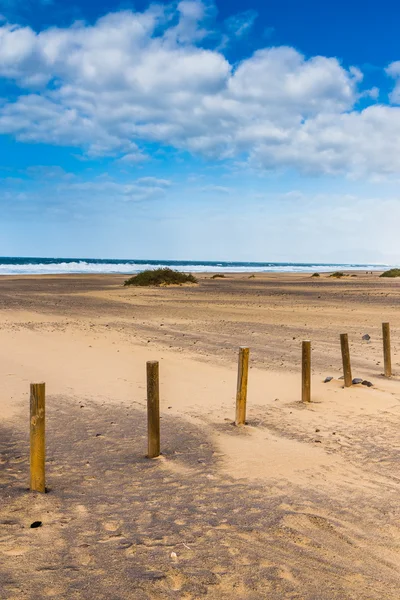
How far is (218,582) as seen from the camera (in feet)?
15.2

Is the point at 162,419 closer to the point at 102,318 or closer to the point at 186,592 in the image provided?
the point at 186,592

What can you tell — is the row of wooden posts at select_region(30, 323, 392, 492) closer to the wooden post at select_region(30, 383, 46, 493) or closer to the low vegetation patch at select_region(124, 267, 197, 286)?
the wooden post at select_region(30, 383, 46, 493)

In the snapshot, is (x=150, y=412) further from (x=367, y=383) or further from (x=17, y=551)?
(x=367, y=383)

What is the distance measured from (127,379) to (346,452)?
21.7 feet

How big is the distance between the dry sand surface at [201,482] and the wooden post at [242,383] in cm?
23

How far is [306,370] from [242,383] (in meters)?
2.03

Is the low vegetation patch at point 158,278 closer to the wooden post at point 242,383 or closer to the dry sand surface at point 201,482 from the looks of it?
the dry sand surface at point 201,482

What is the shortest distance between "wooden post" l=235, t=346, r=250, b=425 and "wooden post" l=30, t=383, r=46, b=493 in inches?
153

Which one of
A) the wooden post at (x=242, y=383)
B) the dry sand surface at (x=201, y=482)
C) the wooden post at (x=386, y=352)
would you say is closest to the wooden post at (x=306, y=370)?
the dry sand surface at (x=201, y=482)

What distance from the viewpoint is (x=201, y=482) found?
6980 millimetres

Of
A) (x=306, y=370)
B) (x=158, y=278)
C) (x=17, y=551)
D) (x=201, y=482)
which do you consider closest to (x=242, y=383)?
(x=306, y=370)

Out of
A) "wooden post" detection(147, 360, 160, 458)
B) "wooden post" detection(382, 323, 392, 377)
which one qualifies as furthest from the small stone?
"wooden post" detection(147, 360, 160, 458)

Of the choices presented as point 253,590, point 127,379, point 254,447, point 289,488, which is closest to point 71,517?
point 253,590

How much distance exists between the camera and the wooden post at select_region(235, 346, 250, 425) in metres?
9.34
